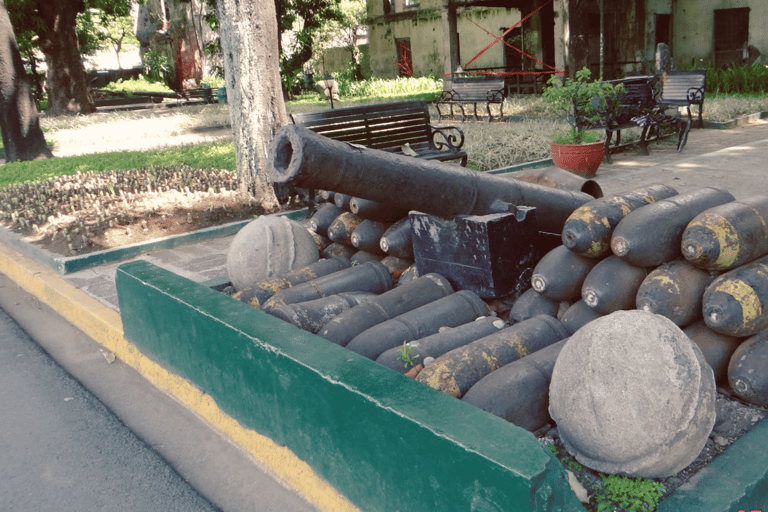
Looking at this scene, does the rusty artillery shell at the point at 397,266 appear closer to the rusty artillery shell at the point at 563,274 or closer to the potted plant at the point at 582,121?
the rusty artillery shell at the point at 563,274

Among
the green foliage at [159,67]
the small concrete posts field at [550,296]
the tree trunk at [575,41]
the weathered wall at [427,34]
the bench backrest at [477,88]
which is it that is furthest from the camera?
the green foliage at [159,67]

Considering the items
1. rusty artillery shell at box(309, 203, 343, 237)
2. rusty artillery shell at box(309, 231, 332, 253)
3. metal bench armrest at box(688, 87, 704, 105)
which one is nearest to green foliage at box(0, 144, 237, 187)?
rusty artillery shell at box(309, 231, 332, 253)

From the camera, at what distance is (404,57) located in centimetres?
3119

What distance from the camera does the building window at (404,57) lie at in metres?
31.1

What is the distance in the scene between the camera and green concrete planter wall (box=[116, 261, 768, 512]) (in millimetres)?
1921

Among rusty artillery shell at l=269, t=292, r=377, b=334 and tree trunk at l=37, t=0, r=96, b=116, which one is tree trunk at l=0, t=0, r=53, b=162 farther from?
rusty artillery shell at l=269, t=292, r=377, b=334

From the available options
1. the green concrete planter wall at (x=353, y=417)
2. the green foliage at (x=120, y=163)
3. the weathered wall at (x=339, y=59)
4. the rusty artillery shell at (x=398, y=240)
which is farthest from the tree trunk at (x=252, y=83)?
the weathered wall at (x=339, y=59)

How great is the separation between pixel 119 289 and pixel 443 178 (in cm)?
233

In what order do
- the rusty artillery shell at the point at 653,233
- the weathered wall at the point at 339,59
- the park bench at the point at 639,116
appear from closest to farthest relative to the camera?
the rusty artillery shell at the point at 653,233
the park bench at the point at 639,116
the weathered wall at the point at 339,59

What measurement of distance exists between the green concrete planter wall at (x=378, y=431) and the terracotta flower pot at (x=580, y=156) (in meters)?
6.87

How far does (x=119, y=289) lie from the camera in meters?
Answer: 4.34

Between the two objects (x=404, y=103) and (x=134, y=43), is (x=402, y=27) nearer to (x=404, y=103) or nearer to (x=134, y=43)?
(x=404, y=103)

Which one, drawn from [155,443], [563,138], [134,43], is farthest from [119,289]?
[134,43]

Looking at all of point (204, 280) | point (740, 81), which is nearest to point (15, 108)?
point (204, 280)
